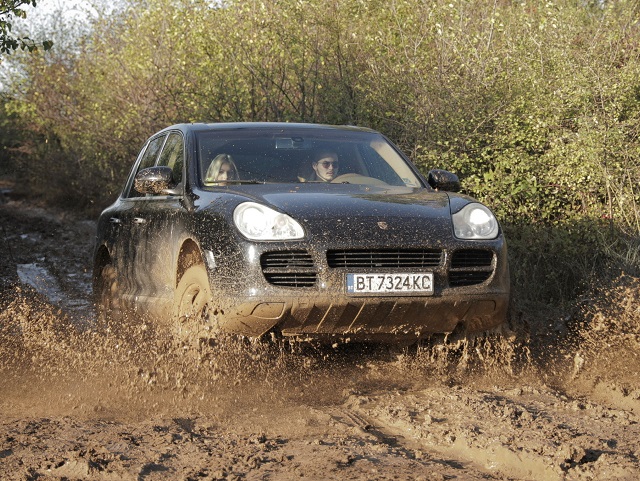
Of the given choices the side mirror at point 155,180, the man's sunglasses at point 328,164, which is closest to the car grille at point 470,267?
the man's sunglasses at point 328,164

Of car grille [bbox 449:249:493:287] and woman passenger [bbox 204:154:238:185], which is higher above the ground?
woman passenger [bbox 204:154:238:185]

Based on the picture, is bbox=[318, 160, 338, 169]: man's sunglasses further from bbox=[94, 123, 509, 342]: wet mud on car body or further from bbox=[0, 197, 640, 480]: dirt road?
bbox=[0, 197, 640, 480]: dirt road

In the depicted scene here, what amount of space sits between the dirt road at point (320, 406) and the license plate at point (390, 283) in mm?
577

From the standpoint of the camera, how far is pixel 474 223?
555cm

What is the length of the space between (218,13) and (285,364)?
10866 mm

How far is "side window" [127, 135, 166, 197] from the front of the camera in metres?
7.35

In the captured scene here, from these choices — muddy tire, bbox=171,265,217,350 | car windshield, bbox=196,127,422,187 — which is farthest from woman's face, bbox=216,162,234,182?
muddy tire, bbox=171,265,217,350

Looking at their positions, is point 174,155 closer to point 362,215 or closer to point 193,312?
point 193,312

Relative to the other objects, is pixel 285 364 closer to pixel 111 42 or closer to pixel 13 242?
pixel 13 242

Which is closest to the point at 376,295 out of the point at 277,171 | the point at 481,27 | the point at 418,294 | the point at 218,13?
the point at 418,294

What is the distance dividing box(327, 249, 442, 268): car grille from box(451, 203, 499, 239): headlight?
0.23 m

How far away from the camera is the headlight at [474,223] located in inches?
216

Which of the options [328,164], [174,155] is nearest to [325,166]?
[328,164]

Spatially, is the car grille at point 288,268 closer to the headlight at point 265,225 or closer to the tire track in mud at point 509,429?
the headlight at point 265,225
